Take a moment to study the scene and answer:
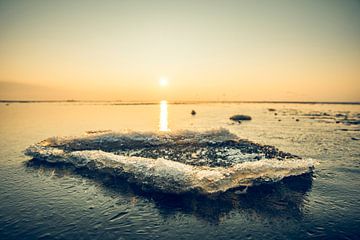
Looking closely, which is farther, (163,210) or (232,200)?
(232,200)

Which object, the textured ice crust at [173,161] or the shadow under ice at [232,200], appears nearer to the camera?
the shadow under ice at [232,200]

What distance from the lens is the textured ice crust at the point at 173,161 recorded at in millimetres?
8742

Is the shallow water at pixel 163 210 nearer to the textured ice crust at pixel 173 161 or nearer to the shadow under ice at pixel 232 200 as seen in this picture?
the shadow under ice at pixel 232 200

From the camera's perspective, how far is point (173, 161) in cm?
1155

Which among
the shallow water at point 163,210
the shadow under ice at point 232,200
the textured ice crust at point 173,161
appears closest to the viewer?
the shallow water at point 163,210

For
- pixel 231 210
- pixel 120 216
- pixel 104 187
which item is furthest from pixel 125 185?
pixel 231 210

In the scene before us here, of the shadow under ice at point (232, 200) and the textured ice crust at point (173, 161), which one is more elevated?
the textured ice crust at point (173, 161)

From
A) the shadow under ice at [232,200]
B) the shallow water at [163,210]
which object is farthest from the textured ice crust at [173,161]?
the shallow water at [163,210]

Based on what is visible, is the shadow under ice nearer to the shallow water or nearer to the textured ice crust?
the shallow water

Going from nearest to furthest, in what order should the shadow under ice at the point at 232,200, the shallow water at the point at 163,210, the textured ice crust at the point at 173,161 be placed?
the shallow water at the point at 163,210, the shadow under ice at the point at 232,200, the textured ice crust at the point at 173,161

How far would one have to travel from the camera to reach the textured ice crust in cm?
874

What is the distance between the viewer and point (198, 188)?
8.30 metres

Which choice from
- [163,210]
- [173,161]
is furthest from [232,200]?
[173,161]

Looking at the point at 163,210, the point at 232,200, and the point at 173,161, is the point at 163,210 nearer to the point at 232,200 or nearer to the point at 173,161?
the point at 232,200
